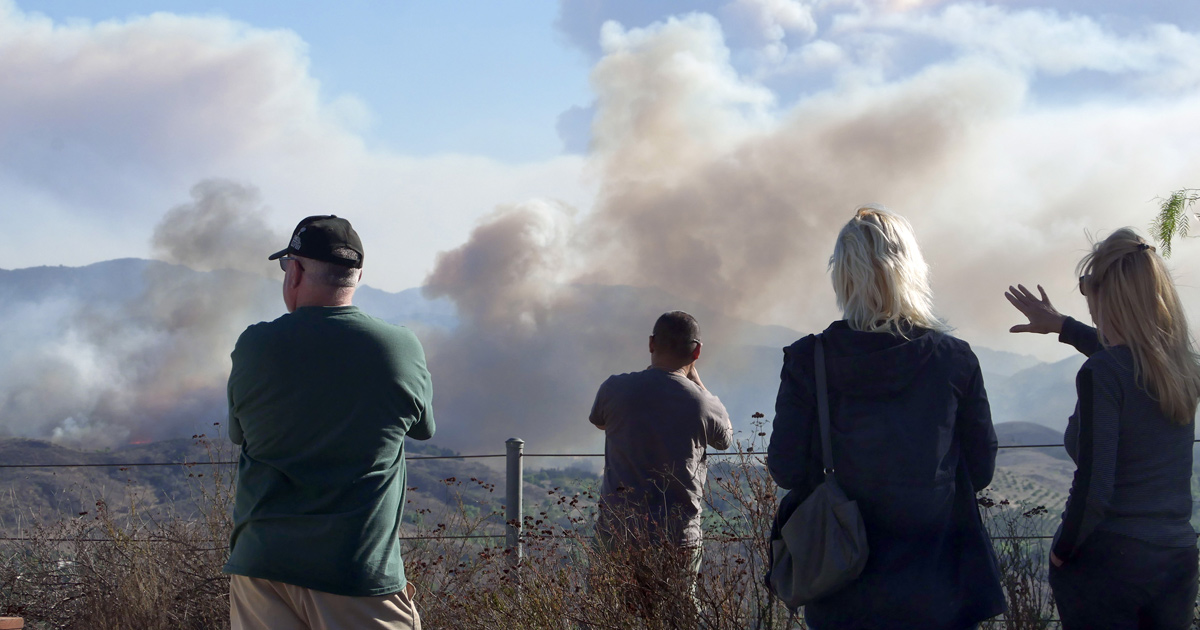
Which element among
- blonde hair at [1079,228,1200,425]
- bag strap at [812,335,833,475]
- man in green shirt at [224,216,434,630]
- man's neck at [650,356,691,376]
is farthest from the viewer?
man's neck at [650,356,691,376]

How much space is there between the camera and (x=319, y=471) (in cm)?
221

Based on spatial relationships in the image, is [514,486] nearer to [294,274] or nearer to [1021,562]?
[1021,562]

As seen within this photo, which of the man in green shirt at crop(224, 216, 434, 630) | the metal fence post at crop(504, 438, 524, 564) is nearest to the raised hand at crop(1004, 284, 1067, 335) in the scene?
the man in green shirt at crop(224, 216, 434, 630)

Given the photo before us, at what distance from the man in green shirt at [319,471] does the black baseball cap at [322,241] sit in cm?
15

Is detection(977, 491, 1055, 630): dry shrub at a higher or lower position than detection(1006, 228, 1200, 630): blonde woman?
lower

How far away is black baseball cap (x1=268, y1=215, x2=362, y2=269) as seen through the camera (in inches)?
94.5

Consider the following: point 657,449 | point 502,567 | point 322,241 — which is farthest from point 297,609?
point 502,567

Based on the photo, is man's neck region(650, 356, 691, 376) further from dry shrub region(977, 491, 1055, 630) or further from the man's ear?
the man's ear

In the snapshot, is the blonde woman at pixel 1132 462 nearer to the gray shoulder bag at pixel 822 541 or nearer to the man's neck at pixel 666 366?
the gray shoulder bag at pixel 822 541

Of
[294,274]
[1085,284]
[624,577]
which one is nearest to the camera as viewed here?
[294,274]

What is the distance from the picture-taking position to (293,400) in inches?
87.5

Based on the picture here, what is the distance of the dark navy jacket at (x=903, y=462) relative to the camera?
2.24 meters

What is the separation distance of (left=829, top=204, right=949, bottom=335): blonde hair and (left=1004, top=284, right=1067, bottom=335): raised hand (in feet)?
2.85

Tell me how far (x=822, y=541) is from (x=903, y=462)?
0.28 m
